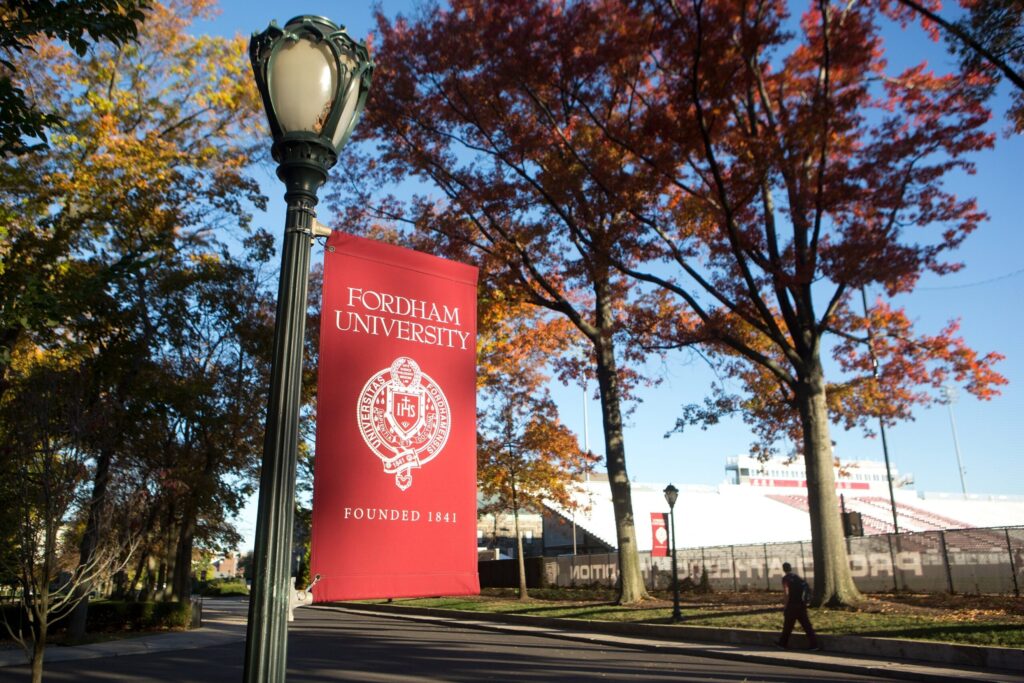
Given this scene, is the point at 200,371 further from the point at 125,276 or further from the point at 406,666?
the point at 406,666

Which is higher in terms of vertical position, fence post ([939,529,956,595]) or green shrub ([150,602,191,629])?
fence post ([939,529,956,595])

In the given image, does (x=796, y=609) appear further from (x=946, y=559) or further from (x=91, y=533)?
(x=91, y=533)

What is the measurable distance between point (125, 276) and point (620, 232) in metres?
11.8

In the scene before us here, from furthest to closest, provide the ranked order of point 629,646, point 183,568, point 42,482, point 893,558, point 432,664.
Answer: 1. point 183,568
2. point 893,558
3. point 629,646
4. point 432,664
5. point 42,482

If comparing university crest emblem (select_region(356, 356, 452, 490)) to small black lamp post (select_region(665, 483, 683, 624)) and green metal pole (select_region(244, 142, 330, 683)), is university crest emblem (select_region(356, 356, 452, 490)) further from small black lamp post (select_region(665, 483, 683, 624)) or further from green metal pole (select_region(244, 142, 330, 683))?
small black lamp post (select_region(665, 483, 683, 624))

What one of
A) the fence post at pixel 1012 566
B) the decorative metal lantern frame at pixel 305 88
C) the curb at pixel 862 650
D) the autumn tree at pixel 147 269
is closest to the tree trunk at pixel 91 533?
the autumn tree at pixel 147 269

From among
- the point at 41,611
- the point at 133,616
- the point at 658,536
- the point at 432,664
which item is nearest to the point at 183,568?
the point at 133,616

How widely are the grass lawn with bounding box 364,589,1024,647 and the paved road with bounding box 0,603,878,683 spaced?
9.26 feet

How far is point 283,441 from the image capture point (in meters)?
3.29

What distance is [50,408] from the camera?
13.0 m

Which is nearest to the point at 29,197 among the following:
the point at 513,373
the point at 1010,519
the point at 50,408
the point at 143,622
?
the point at 50,408

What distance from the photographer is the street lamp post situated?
330 cm

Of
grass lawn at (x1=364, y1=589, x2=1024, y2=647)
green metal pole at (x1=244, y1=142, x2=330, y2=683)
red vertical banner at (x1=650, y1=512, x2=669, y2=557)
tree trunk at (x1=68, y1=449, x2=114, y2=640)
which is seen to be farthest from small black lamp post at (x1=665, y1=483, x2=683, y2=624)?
green metal pole at (x1=244, y1=142, x2=330, y2=683)

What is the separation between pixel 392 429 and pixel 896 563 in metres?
23.5
